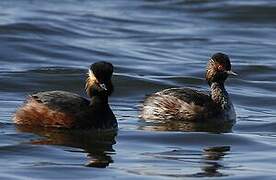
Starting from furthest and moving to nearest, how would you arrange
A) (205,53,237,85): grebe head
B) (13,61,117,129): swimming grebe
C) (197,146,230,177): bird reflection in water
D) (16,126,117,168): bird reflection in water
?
1. (205,53,237,85): grebe head
2. (13,61,117,129): swimming grebe
3. (16,126,117,168): bird reflection in water
4. (197,146,230,177): bird reflection in water

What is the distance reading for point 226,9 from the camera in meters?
33.7

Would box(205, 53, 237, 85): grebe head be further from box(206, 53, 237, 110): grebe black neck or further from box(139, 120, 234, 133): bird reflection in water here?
box(139, 120, 234, 133): bird reflection in water

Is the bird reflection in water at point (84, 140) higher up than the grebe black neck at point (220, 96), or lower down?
lower down

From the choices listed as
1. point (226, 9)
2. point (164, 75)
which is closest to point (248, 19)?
point (226, 9)

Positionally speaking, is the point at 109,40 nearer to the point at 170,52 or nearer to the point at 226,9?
the point at 170,52

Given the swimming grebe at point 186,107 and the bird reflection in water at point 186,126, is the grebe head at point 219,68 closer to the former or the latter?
the swimming grebe at point 186,107

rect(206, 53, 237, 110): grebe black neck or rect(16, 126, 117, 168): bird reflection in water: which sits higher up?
rect(206, 53, 237, 110): grebe black neck

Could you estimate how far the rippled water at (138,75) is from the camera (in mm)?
13539

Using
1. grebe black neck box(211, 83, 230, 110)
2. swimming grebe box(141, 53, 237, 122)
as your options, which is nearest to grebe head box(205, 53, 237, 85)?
grebe black neck box(211, 83, 230, 110)

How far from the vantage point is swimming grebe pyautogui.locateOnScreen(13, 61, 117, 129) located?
50.5 feet

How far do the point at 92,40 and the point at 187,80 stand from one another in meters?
6.53

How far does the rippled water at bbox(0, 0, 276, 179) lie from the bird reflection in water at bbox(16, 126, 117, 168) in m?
0.01

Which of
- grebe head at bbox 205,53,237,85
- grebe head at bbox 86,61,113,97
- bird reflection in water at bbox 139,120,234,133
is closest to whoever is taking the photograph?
grebe head at bbox 86,61,113,97

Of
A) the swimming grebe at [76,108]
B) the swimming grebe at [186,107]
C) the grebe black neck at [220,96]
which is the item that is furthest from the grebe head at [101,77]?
the grebe black neck at [220,96]
